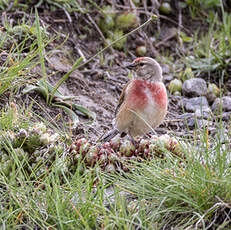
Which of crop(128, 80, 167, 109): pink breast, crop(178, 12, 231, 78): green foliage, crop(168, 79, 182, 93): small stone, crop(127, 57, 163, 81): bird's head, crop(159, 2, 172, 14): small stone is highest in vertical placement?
crop(159, 2, 172, 14): small stone

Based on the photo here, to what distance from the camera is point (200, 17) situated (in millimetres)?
7340

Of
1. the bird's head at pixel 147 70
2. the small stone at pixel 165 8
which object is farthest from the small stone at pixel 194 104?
the small stone at pixel 165 8

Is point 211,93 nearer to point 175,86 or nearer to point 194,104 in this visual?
point 194,104

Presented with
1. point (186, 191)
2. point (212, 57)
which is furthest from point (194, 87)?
point (186, 191)

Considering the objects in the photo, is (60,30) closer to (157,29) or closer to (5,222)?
(157,29)

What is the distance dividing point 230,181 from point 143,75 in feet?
7.17

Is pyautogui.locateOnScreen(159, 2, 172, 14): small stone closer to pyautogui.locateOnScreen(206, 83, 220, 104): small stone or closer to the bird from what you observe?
pyautogui.locateOnScreen(206, 83, 220, 104): small stone

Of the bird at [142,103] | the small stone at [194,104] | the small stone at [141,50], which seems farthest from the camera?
the small stone at [141,50]

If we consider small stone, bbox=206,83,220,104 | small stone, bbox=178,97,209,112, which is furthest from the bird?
small stone, bbox=206,83,220,104

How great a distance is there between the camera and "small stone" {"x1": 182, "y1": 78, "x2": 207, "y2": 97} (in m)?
5.74

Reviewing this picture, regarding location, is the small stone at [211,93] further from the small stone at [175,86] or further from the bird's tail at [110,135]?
the bird's tail at [110,135]

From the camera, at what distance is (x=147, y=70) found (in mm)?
4488

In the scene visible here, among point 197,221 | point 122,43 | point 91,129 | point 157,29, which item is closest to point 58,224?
point 197,221

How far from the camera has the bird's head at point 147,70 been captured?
447 centimetres
